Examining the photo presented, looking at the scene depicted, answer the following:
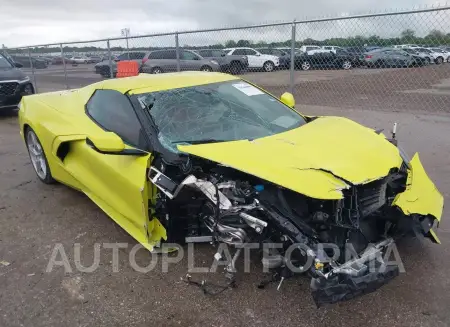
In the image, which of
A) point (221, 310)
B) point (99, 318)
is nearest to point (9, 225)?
point (99, 318)

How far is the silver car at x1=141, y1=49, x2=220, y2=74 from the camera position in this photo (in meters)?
8.59

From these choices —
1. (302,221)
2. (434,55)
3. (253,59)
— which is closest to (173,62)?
(253,59)

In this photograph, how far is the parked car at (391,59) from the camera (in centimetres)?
736

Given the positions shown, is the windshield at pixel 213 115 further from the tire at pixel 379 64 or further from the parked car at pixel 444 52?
the tire at pixel 379 64

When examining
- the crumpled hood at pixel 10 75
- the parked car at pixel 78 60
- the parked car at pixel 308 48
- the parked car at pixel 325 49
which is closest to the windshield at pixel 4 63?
the crumpled hood at pixel 10 75

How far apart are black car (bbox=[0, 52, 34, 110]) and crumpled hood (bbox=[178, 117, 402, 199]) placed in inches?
335

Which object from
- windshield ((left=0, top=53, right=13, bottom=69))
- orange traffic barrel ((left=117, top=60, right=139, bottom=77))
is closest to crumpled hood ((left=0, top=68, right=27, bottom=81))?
windshield ((left=0, top=53, right=13, bottom=69))

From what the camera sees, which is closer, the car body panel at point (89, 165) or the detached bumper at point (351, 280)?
the detached bumper at point (351, 280)

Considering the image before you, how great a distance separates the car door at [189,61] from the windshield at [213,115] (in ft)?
16.2

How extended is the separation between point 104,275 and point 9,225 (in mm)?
1450

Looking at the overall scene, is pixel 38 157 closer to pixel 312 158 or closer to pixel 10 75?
pixel 312 158

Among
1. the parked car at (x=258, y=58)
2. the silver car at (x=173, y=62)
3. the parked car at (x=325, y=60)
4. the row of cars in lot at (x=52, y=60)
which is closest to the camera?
the parked car at (x=325, y=60)

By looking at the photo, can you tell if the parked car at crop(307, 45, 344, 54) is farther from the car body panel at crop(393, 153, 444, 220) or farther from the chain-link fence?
the car body panel at crop(393, 153, 444, 220)

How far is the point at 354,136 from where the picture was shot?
310cm
